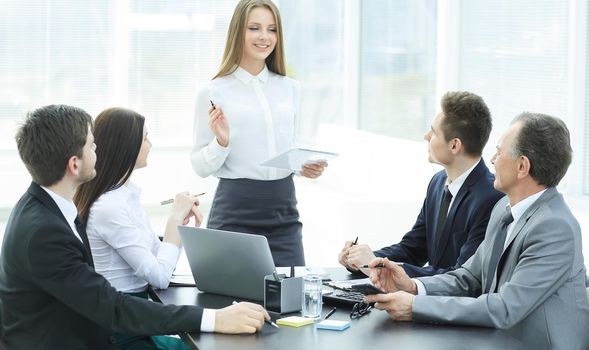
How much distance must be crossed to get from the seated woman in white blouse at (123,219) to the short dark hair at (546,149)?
1198mm

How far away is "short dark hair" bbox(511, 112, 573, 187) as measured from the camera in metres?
2.54

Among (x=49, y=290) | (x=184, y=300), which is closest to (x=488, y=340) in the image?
(x=184, y=300)

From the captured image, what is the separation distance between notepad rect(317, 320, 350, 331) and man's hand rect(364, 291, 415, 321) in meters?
0.13

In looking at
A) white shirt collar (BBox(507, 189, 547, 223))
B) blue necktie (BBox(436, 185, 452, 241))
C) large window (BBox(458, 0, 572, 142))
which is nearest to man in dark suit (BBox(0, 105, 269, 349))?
white shirt collar (BBox(507, 189, 547, 223))

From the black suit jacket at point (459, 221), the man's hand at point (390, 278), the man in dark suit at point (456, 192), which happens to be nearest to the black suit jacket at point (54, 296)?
the man's hand at point (390, 278)

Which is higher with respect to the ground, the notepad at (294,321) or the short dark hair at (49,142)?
the short dark hair at (49,142)

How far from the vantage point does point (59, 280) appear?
2266 mm

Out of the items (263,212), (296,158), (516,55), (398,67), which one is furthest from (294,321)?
(398,67)

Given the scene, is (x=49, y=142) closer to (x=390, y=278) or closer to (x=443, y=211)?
(x=390, y=278)

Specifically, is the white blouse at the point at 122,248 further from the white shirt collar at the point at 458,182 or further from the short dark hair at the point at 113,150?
the white shirt collar at the point at 458,182

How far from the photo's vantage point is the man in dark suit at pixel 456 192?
3029 mm

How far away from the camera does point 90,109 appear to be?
897 centimetres

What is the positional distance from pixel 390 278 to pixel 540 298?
53 centimetres

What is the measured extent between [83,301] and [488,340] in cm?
108
